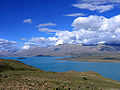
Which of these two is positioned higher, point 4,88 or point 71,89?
point 4,88

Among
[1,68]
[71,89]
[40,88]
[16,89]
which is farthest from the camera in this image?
[1,68]

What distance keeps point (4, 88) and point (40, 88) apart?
456cm

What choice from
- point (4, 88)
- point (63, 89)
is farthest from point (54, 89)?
point (4, 88)

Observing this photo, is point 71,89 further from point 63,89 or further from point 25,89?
point 25,89

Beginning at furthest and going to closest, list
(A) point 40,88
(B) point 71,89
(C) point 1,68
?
1. (C) point 1,68
2. (B) point 71,89
3. (A) point 40,88

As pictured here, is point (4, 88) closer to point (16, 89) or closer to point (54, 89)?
point (16, 89)

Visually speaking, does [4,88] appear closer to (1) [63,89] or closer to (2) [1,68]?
(1) [63,89]

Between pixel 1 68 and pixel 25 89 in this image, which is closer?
pixel 25 89

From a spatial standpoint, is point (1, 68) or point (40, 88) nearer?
point (40, 88)

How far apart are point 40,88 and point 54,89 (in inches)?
75.8

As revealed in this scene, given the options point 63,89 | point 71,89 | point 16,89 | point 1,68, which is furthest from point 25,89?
point 1,68

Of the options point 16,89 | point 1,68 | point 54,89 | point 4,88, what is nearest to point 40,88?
point 54,89

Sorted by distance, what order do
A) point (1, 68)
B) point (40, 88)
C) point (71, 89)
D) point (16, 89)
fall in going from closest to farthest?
1. point (16, 89)
2. point (40, 88)
3. point (71, 89)
4. point (1, 68)

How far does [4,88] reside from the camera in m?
18.1
